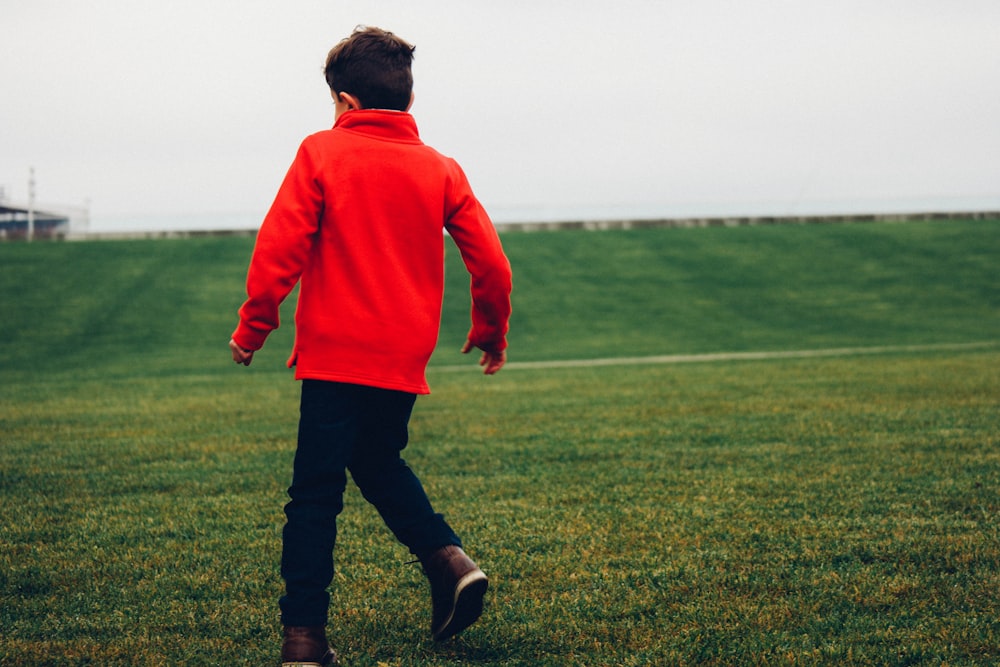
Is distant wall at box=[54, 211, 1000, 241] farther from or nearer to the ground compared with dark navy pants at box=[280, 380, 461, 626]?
farther from the ground

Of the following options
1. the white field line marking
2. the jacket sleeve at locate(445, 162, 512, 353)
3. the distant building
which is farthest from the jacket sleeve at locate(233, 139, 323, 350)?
the distant building

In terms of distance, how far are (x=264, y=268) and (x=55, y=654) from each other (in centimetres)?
137

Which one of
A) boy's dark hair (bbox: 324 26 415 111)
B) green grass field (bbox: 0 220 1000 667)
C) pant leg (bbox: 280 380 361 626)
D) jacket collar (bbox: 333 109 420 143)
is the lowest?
green grass field (bbox: 0 220 1000 667)

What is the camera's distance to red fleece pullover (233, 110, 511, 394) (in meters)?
2.91

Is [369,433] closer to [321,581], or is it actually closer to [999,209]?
[321,581]

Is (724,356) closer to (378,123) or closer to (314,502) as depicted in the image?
(378,123)

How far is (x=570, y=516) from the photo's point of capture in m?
4.88

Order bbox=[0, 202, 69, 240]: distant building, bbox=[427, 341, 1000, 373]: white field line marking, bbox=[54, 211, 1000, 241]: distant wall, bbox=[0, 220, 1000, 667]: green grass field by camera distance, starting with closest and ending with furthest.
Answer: bbox=[0, 220, 1000, 667]: green grass field
bbox=[427, 341, 1000, 373]: white field line marking
bbox=[54, 211, 1000, 241]: distant wall
bbox=[0, 202, 69, 240]: distant building

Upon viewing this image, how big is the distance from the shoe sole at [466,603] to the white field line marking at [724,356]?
11731 millimetres

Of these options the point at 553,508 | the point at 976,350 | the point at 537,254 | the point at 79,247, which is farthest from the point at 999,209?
the point at 553,508

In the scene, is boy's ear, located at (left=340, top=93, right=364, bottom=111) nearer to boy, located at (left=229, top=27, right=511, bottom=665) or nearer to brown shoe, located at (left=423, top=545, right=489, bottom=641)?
boy, located at (left=229, top=27, right=511, bottom=665)

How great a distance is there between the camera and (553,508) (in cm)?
507

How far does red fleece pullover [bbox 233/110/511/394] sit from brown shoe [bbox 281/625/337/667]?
2.44ft

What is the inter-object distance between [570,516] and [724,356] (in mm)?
12120
